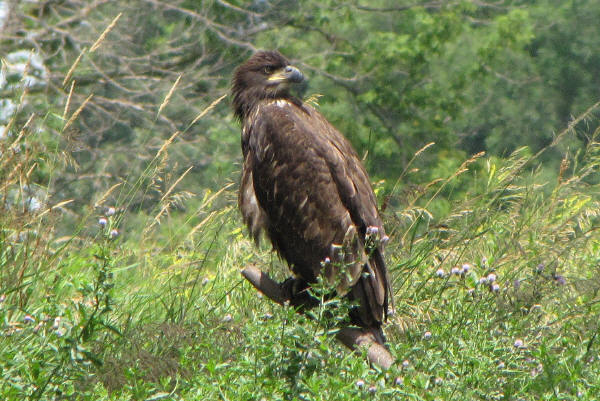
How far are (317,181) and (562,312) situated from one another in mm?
1312

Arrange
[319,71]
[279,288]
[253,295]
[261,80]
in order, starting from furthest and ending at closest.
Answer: [319,71] → [261,80] → [253,295] → [279,288]

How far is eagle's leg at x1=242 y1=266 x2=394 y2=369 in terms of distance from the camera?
3.71m

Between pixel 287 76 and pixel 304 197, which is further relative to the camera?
pixel 287 76

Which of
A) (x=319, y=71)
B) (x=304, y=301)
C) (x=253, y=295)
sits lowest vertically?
(x=319, y=71)

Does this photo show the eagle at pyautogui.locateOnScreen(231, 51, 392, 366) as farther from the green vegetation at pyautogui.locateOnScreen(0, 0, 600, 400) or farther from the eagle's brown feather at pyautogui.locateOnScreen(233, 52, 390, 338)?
the green vegetation at pyautogui.locateOnScreen(0, 0, 600, 400)

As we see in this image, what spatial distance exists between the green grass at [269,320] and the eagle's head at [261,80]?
1.96 ft

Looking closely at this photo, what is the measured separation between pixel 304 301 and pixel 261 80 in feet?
4.60

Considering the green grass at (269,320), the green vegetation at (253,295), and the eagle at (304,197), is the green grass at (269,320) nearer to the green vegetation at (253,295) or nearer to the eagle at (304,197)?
the green vegetation at (253,295)

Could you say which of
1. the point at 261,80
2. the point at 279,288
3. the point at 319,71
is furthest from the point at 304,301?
the point at 319,71

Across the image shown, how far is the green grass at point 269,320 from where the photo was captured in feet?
10.2

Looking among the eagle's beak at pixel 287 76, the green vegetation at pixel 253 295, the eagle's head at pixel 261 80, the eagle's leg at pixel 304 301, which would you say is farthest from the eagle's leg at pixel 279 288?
the eagle's beak at pixel 287 76

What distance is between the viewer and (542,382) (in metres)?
3.62

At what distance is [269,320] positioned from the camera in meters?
3.61

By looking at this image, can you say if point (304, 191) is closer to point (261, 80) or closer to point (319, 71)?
point (261, 80)
